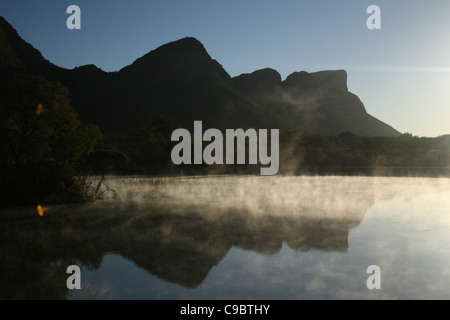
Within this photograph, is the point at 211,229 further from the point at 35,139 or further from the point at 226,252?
the point at 35,139

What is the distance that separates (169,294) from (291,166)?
62.3m

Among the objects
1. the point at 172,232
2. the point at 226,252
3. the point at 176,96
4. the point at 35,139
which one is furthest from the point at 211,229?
the point at 176,96

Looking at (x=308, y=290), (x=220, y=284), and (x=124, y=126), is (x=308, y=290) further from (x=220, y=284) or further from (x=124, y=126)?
(x=124, y=126)

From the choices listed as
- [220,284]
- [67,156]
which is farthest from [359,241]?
[67,156]

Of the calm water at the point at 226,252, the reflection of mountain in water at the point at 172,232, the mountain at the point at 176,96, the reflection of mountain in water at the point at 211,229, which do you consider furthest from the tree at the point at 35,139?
the mountain at the point at 176,96

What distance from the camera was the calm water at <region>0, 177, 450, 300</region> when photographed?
6879mm

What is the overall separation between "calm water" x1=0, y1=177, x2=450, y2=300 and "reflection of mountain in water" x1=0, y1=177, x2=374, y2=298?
0.03m

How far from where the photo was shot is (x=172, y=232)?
1217 centimetres

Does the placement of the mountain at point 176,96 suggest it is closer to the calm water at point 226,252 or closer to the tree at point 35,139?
the tree at point 35,139

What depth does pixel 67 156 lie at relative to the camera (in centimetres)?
2131

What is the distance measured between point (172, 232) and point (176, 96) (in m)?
105

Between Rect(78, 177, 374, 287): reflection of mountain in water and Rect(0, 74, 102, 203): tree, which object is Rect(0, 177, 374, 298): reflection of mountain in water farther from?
Rect(0, 74, 102, 203): tree

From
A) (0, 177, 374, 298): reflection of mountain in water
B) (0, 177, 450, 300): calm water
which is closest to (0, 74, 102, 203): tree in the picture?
(0, 177, 450, 300): calm water
